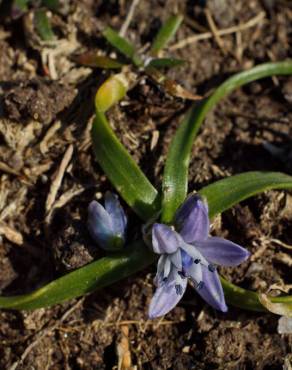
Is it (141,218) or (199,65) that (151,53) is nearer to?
(199,65)

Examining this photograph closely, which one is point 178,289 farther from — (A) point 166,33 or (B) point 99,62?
(A) point 166,33

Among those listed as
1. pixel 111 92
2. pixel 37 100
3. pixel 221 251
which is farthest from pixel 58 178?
pixel 221 251

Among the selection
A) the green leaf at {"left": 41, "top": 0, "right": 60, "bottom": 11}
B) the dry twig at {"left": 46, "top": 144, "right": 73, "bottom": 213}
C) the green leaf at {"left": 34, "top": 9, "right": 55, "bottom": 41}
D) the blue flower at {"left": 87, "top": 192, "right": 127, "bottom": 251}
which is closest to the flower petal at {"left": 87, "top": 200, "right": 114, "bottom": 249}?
the blue flower at {"left": 87, "top": 192, "right": 127, "bottom": 251}

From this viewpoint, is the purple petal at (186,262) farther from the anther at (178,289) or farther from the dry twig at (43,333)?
the dry twig at (43,333)

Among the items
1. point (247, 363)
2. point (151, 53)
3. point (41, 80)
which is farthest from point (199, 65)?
point (247, 363)

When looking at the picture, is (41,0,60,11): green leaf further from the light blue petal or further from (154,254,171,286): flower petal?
(154,254,171,286): flower petal

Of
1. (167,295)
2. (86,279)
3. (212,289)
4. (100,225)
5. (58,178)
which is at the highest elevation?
(58,178)
